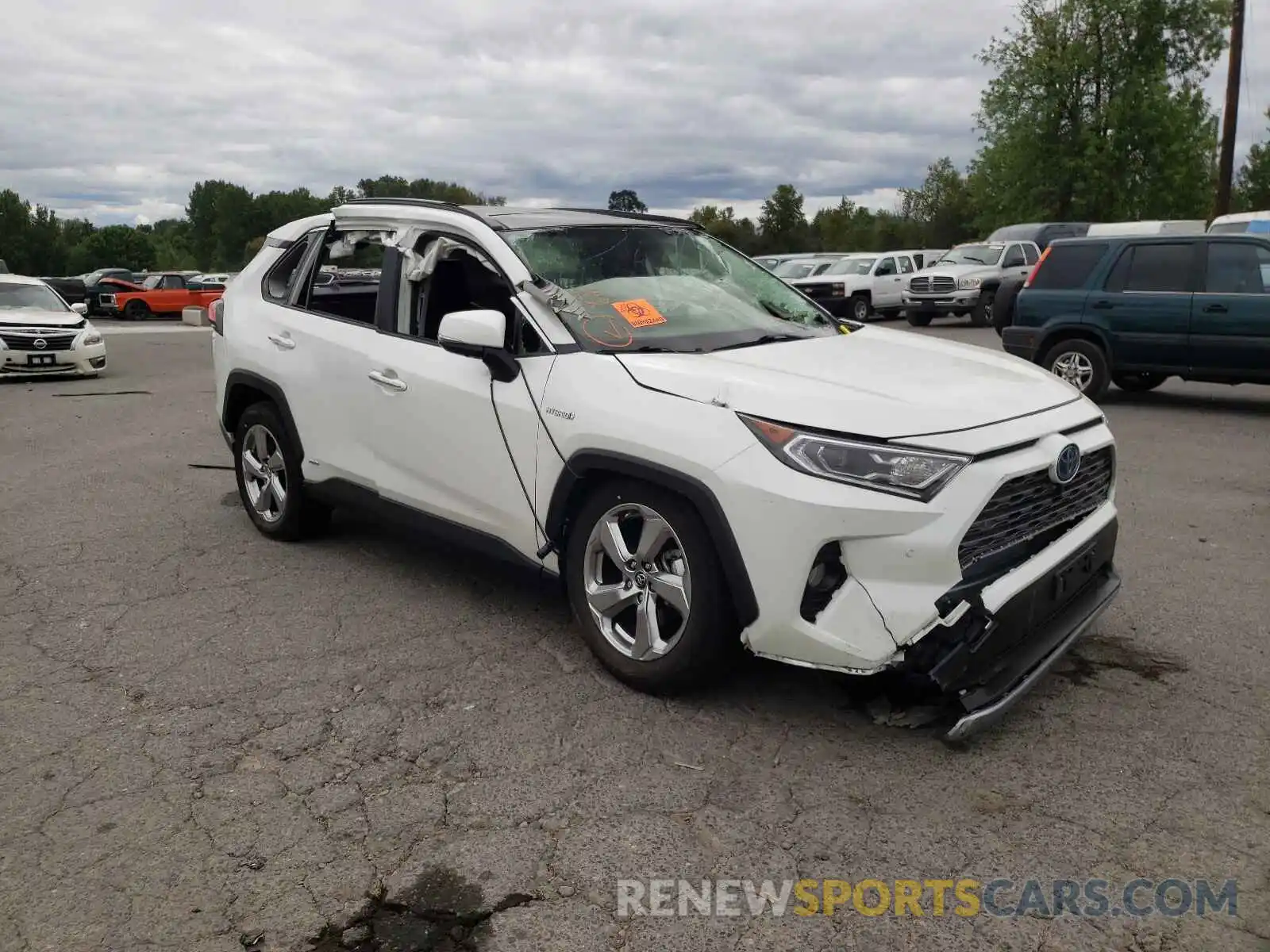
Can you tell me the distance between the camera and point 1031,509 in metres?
3.53

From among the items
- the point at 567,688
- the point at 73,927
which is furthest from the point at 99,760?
the point at 567,688

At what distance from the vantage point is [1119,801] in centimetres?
317

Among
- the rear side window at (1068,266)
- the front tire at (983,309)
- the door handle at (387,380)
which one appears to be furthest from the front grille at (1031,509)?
the front tire at (983,309)

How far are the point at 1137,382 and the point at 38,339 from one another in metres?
14.5

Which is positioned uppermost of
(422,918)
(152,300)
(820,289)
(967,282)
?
(967,282)

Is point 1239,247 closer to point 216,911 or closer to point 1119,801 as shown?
point 1119,801

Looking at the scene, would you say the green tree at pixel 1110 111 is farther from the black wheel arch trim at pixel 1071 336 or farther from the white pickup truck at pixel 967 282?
the black wheel arch trim at pixel 1071 336

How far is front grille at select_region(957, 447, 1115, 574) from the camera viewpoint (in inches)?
130

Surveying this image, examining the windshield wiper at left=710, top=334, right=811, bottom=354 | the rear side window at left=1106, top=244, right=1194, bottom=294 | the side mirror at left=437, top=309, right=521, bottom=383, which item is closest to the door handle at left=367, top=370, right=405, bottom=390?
the side mirror at left=437, top=309, right=521, bottom=383

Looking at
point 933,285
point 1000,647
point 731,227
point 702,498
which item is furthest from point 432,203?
point 731,227

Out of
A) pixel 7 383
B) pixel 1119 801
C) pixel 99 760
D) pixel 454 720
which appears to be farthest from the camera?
pixel 7 383

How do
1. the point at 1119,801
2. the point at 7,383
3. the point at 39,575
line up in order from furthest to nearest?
the point at 7,383
the point at 39,575
the point at 1119,801

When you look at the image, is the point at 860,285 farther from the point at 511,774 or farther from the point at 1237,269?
the point at 511,774

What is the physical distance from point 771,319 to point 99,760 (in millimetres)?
3052
